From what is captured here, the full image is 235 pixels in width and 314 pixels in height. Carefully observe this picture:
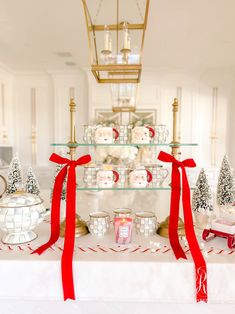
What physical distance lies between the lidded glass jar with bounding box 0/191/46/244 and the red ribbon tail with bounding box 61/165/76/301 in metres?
0.16

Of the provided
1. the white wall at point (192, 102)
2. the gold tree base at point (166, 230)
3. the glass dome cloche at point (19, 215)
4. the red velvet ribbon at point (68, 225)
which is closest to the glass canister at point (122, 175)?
the red velvet ribbon at point (68, 225)

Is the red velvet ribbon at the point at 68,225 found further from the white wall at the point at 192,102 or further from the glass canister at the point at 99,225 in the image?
the white wall at the point at 192,102

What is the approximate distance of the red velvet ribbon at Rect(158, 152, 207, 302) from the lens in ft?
3.14

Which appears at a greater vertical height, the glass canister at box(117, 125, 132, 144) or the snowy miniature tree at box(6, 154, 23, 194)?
the glass canister at box(117, 125, 132, 144)

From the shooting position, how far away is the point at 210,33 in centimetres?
358

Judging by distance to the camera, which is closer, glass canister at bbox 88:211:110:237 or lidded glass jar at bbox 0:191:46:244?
lidded glass jar at bbox 0:191:46:244

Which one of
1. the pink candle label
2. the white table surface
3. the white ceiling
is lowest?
the white table surface

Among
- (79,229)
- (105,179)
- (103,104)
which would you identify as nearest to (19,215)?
(79,229)

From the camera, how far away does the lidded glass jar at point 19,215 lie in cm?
108

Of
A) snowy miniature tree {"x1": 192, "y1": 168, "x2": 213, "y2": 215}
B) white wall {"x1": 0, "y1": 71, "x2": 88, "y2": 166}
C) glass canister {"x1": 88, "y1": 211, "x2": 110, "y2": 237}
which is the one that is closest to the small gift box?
glass canister {"x1": 88, "y1": 211, "x2": 110, "y2": 237}

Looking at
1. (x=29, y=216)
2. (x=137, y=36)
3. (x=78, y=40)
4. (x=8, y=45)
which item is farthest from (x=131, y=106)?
(x=29, y=216)

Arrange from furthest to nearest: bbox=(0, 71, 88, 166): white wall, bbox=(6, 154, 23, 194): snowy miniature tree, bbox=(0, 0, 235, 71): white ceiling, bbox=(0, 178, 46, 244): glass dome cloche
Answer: bbox=(0, 71, 88, 166): white wall
bbox=(0, 0, 235, 71): white ceiling
bbox=(6, 154, 23, 194): snowy miniature tree
bbox=(0, 178, 46, 244): glass dome cloche

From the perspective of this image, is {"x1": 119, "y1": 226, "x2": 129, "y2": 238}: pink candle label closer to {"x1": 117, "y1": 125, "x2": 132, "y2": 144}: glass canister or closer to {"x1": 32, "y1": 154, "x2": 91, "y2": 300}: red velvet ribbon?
{"x1": 32, "y1": 154, "x2": 91, "y2": 300}: red velvet ribbon

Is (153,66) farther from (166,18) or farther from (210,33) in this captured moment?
(166,18)
